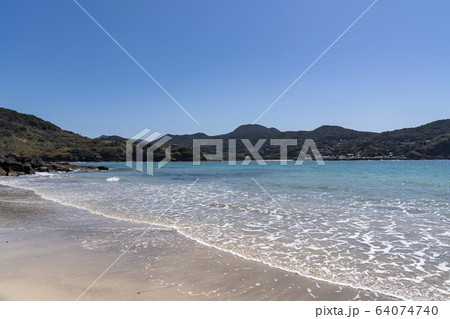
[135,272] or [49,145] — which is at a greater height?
[49,145]

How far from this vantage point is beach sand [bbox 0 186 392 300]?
15.2 ft

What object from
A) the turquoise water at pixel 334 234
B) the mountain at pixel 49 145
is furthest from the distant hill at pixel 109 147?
the turquoise water at pixel 334 234

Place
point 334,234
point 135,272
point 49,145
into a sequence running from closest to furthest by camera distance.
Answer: point 135,272
point 334,234
point 49,145

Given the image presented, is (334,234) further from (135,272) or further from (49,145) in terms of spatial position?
(49,145)

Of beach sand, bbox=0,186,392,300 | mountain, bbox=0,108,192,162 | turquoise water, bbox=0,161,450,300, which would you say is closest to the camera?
beach sand, bbox=0,186,392,300

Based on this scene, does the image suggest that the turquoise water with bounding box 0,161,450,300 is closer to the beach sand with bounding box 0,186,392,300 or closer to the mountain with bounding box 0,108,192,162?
the beach sand with bounding box 0,186,392,300

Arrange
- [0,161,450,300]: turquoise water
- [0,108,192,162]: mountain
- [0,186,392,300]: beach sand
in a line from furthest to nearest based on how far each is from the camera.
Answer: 1. [0,108,192,162]: mountain
2. [0,161,450,300]: turquoise water
3. [0,186,392,300]: beach sand

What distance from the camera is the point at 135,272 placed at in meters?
5.59

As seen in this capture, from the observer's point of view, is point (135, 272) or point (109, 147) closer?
point (135, 272)

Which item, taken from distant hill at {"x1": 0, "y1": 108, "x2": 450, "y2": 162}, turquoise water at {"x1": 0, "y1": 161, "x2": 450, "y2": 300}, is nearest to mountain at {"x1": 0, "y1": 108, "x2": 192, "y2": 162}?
distant hill at {"x1": 0, "y1": 108, "x2": 450, "y2": 162}

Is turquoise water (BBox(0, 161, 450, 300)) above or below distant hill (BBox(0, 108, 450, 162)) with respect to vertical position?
below

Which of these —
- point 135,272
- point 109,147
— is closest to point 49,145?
point 109,147

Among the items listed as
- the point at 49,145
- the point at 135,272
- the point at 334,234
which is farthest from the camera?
the point at 49,145
